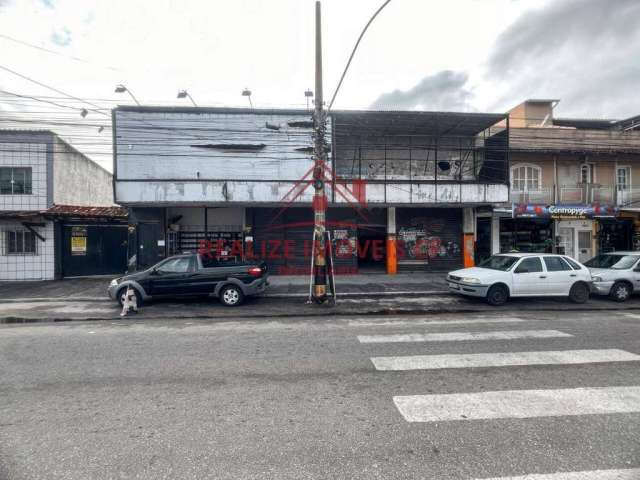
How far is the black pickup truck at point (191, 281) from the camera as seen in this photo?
938cm

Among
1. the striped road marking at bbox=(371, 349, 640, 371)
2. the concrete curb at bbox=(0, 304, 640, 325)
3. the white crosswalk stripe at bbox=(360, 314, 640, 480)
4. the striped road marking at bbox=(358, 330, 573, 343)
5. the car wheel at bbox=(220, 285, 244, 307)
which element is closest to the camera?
the white crosswalk stripe at bbox=(360, 314, 640, 480)

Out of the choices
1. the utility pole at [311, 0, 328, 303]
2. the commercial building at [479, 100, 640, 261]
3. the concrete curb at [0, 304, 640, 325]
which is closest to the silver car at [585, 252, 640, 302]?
the concrete curb at [0, 304, 640, 325]

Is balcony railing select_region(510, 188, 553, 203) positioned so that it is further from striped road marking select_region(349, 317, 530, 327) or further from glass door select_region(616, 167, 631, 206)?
striped road marking select_region(349, 317, 530, 327)

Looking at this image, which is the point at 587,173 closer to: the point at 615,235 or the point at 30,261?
the point at 615,235

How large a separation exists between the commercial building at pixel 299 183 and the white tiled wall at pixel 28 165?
387 centimetres

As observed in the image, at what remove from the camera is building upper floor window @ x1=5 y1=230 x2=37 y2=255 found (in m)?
14.4

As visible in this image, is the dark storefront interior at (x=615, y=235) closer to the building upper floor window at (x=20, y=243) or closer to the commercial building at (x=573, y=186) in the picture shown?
the commercial building at (x=573, y=186)

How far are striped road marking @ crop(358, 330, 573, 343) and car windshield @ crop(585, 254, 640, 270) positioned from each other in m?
5.98

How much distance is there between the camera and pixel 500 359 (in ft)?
16.7

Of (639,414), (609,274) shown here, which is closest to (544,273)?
(609,274)

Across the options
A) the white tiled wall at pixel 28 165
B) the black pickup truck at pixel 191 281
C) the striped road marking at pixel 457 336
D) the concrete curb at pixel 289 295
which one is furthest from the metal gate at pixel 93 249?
the striped road marking at pixel 457 336

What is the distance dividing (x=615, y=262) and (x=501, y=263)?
159 inches

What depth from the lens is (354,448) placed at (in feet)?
9.71

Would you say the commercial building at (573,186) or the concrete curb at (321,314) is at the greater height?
the commercial building at (573,186)
